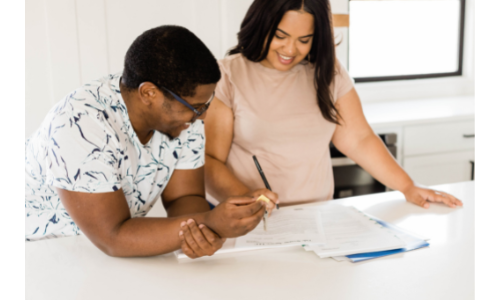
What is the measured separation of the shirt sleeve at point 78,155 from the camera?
1.06 metres

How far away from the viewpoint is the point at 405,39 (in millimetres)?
3545

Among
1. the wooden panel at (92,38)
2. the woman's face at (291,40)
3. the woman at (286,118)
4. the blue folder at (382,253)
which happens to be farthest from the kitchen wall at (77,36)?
the blue folder at (382,253)

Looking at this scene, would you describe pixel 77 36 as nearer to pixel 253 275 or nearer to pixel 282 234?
pixel 282 234

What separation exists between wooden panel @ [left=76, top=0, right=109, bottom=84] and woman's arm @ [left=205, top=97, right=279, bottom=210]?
101 cm

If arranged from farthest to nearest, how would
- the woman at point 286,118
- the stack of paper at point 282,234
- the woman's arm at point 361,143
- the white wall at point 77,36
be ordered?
the white wall at point 77,36
the woman's arm at point 361,143
the woman at point 286,118
the stack of paper at point 282,234

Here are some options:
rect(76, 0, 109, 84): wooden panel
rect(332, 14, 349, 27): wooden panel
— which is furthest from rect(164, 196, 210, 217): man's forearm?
rect(332, 14, 349, 27): wooden panel

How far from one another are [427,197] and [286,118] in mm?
549

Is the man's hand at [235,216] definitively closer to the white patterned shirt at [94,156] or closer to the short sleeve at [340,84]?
the white patterned shirt at [94,156]

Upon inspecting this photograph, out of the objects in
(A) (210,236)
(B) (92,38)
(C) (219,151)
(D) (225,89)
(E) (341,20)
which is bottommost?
(A) (210,236)

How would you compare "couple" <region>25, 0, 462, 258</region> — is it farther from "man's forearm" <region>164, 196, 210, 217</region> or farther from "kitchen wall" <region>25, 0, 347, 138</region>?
"kitchen wall" <region>25, 0, 347, 138</region>

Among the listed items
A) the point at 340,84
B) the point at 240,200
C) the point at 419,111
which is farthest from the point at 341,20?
the point at 240,200

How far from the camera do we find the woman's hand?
1.51 metres

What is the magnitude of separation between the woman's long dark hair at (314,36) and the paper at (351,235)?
0.45m
